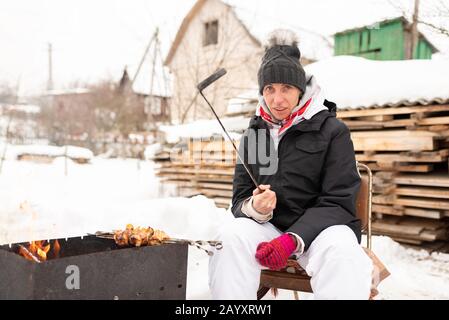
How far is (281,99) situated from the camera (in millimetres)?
2361

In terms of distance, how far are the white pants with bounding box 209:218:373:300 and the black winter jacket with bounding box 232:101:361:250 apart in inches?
4.8

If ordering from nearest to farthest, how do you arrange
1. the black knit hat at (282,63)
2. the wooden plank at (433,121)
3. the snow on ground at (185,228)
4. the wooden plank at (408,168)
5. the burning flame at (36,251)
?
1. the burning flame at (36,251)
2. the black knit hat at (282,63)
3. the snow on ground at (185,228)
4. the wooden plank at (433,121)
5. the wooden plank at (408,168)

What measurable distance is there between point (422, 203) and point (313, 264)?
12.1 ft

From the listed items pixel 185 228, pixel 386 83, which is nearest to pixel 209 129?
pixel 386 83

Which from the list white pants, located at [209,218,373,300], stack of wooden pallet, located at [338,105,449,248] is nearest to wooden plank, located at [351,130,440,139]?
stack of wooden pallet, located at [338,105,449,248]

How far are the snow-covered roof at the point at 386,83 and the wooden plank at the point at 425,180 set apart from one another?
911 millimetres

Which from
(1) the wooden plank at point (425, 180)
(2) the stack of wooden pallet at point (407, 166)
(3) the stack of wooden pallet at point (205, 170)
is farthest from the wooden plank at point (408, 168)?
(3) the stack of wooden pallet at point (205, 170)

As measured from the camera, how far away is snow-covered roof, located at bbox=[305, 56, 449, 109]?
4.99 meters

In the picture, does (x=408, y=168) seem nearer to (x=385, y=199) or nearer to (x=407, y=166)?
(x=407, y=166)

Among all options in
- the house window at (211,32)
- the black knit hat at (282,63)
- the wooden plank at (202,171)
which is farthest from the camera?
the house window at (211,32)

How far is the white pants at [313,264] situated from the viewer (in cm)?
183

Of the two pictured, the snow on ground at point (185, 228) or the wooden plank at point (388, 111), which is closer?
the snow on ground at point (185, 228)

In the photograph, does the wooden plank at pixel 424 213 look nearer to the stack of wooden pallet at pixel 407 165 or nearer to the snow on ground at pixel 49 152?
the stack of wooden pallet at pixel 407 165
